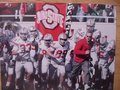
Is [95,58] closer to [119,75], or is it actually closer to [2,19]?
[119,75]

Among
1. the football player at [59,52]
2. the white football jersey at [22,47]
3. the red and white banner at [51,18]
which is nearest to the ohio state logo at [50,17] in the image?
the red and white banner at [51,18]

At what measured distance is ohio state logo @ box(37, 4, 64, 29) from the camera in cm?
173

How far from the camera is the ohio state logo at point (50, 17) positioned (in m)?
1.73

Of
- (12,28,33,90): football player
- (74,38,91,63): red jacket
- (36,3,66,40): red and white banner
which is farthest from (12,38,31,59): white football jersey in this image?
(74,38,91,63): red jacket

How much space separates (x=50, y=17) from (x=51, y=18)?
0.01 meters

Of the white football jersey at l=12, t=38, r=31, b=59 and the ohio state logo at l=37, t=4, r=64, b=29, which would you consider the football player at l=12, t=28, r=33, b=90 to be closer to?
the white football jersey at l=12, t=38, r=31, b=59

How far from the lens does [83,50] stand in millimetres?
1781

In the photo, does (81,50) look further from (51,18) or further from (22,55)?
(22,55)

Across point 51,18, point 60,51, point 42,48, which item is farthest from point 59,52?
point 51,18

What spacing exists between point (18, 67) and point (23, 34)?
28 centimetres

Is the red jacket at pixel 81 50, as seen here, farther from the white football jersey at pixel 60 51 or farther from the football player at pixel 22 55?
the football player at pixel 22 55

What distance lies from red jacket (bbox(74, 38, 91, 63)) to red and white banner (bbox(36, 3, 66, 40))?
0.19 metres

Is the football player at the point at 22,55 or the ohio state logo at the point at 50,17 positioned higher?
the ohio state logo at the point at 50,17

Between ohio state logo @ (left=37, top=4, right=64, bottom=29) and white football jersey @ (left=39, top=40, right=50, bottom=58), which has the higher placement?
ohio state logo @ (left=37, top=4, right=64, bottom=29)
